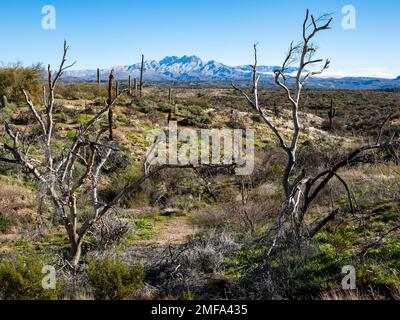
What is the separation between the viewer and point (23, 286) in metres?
5.86

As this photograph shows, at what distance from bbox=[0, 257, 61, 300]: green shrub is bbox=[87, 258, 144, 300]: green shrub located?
1.79ft

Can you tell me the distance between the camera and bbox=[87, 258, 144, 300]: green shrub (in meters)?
6.13

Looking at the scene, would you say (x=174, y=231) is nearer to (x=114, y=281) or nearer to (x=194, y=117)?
(x=114, y=281)

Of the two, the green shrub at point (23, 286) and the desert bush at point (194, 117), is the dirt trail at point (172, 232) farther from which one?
the desert bush at point (194, 117)

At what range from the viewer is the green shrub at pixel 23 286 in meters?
5.87

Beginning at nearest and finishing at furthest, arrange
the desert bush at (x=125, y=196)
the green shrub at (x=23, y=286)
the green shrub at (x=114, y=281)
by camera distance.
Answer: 1. the green shrub at (x=23, y=286)
2. the green shrub at (x=114, y=281)
3. the desert bush at (x=125, y=196)

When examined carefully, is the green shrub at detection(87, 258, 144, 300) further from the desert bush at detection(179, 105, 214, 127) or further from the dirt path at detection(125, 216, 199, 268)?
the desert bush at detection(179, 105, 214, 127)

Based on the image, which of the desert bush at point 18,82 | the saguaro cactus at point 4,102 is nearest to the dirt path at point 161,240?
the saguaro cactus at point 4,102

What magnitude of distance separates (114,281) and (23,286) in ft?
4.14

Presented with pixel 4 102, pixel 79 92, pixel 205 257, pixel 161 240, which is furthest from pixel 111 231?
pixel 79 92

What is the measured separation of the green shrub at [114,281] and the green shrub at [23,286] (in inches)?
21.5

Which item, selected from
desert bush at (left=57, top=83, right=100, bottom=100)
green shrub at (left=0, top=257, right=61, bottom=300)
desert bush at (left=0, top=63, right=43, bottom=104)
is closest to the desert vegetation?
green shrub at (left=0, top=257, right=61, bottom=300)
